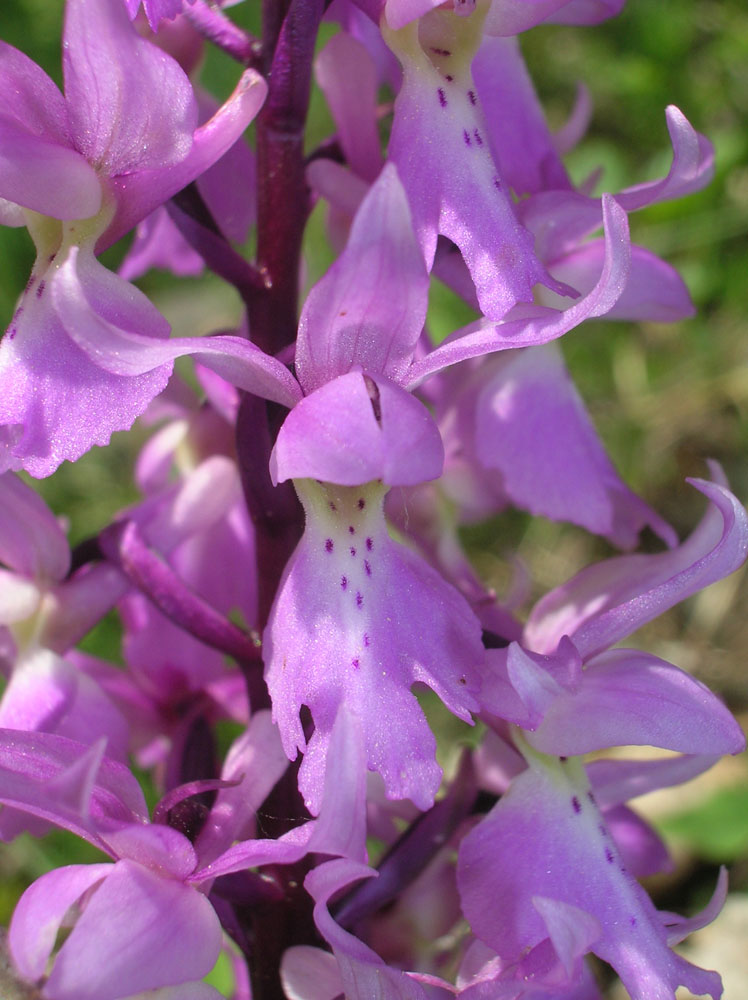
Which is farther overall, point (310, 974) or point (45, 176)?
point (310, 974)

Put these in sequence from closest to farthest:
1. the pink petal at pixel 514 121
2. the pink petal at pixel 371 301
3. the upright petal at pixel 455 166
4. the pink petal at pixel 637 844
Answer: the pink petal at pixel 371 301 → the upright petal at pixel 455 166 → the pink petal at pixel 514 121 → the pink petal at pixel 637 844

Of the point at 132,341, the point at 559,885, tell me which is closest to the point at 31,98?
the point at 132,341

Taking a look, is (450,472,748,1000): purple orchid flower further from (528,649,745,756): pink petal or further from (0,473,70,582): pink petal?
(0,473,70,582): pink petal

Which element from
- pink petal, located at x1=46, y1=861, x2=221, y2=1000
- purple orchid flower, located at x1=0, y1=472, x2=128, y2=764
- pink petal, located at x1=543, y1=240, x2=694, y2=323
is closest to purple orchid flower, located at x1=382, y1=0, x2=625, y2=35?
pink petal, located at x1=543, y1=240, x2=694, y2=323

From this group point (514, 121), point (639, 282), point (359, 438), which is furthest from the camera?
point (639, 282)

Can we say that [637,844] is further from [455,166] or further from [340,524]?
[455,166]

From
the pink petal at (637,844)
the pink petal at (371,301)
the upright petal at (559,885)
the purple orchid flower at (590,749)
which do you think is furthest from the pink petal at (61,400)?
the pink petal at (637,844)

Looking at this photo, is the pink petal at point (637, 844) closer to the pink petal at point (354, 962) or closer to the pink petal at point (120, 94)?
the pink petal at point (354, 962)

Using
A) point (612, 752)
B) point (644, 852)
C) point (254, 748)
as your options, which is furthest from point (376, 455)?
point (612, 752)
